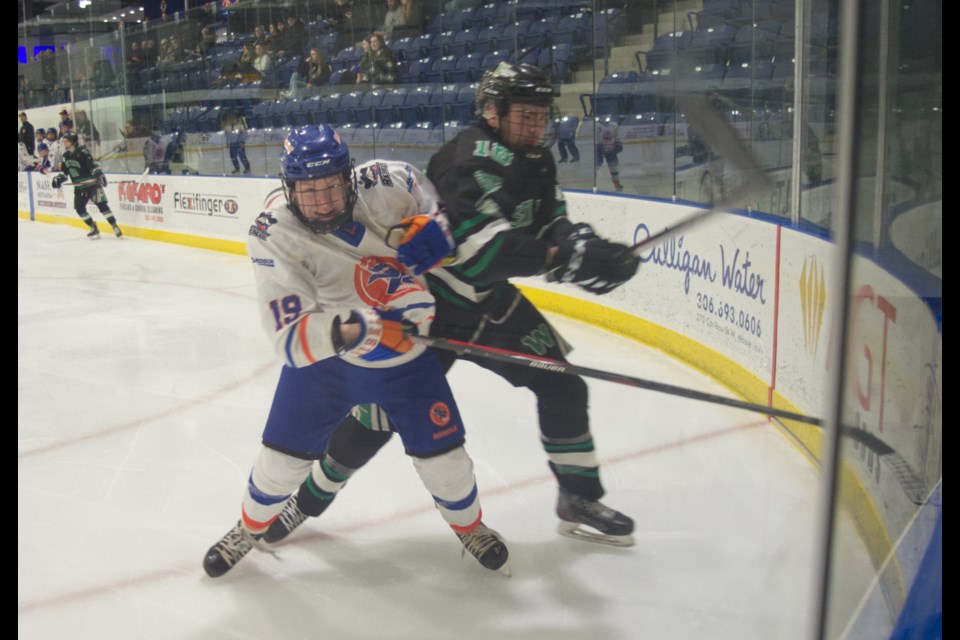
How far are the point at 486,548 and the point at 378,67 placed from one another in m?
0.96

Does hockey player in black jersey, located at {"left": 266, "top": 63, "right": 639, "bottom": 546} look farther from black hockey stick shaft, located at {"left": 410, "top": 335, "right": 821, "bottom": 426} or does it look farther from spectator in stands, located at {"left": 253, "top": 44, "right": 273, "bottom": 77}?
spectator in stands, located at {"left": 253, "top": 44, "right": 273, "bottom": 77}

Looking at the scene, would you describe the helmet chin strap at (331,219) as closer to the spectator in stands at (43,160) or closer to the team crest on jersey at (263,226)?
the team crest on jersey at (263,226)

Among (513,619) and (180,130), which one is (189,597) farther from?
(180,130)

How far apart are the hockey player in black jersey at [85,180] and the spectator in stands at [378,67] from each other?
5.72 m

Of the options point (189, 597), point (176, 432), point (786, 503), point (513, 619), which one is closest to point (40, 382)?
point (176, 432)

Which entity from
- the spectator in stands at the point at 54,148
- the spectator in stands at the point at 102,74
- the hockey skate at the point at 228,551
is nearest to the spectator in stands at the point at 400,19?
the hockey skate at the point at 228,551

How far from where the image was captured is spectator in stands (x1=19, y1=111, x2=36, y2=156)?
794cm

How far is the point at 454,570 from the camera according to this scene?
5.22ft

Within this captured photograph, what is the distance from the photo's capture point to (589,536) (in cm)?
162

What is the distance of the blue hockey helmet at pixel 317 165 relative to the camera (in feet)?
4.20

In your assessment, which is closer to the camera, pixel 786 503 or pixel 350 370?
pixel 786 503

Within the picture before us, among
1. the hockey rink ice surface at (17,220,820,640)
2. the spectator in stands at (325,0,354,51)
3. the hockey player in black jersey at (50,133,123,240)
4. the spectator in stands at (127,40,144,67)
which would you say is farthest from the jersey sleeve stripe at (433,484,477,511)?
the hockey player in black jersey at (50,133,123,240)

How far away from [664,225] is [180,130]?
1.65 meters

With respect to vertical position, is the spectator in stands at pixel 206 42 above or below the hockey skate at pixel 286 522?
above
